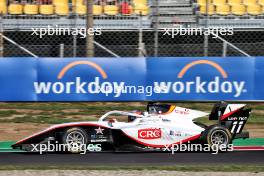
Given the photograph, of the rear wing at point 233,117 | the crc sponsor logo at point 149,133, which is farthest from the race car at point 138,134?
the rear wing at point 233,117

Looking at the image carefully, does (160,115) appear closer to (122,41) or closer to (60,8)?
(122,41)

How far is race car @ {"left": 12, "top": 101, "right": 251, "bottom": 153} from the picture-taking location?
9.86 metres

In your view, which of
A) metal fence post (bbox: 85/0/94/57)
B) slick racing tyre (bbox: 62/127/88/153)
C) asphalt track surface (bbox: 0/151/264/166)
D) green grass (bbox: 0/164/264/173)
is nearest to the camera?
green grass (bbox: 0/164/264/173)

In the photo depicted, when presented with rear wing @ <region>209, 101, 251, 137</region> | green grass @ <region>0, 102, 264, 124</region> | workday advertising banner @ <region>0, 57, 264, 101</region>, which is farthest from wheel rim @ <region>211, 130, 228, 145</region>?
workday advertising banner @ <region>0, 57, 264, 101</region>

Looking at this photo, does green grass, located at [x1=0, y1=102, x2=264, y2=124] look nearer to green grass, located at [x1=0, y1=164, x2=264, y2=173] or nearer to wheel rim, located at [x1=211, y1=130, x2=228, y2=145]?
wheel rim, located at [x1=211, y1=130, x2=228, y2=145]

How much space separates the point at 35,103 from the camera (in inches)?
592

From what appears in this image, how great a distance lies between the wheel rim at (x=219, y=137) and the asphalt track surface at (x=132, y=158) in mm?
199

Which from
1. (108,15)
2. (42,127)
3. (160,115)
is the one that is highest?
(108,15)

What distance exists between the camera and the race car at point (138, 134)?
9.86m

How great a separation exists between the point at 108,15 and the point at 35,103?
3697 millimetres

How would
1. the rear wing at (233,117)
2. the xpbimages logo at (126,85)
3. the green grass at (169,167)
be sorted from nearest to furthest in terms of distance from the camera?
the green grass at (169,167) < the rear wing at (233,117) < the xpbimages logo at (126,85)

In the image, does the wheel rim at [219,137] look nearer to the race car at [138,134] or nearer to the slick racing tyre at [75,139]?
the race car at [138,134]

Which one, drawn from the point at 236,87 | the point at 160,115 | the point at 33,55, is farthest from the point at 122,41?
the point at 160,115

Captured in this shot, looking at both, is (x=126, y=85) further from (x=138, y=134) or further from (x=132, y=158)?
(x=132, y=158)
